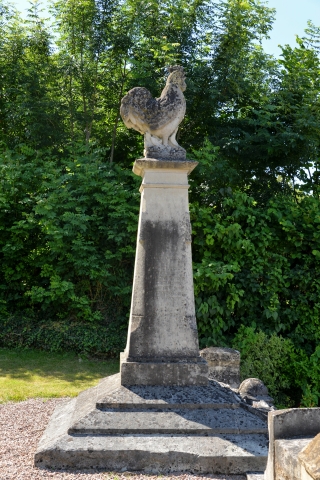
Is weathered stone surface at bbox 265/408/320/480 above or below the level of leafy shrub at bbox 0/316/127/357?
above

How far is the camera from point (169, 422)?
4.55 meters

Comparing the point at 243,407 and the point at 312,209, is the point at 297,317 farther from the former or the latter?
the point at 243,407

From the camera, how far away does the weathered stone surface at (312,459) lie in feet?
6.55

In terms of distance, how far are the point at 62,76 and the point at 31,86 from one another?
893 millimetres

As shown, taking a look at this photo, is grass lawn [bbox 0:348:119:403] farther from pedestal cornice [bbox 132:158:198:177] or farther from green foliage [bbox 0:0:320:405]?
pedestal cornice [bbox 132:158:198:177]

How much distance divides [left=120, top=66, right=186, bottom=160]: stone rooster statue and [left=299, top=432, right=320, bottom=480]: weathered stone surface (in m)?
3.78

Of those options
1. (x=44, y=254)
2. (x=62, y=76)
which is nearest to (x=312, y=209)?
(x=44, y=254)

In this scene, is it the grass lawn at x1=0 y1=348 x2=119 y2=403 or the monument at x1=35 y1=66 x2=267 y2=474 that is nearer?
the monument at x1=35 y1=66 x2=267 y2=474

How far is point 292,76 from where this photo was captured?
1111cm

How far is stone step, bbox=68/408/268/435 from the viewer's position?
14.8 feet

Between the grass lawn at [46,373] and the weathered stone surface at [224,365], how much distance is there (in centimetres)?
207

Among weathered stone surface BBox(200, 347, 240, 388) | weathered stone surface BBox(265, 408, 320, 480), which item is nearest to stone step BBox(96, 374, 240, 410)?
weathered stone surface BBox(200, 347, 240, 388)

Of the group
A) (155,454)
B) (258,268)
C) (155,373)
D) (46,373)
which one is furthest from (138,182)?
(155,454)

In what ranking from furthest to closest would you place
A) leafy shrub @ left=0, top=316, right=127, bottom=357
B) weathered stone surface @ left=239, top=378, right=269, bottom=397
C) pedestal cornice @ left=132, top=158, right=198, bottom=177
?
leafy shrub @ left=0, top=316, right=127, bottom=357
weathered stone surface @ left=239, top=378, right=269, bottom=397
pedestal cornice @ left=132, top=158, right=198, bottom=177
